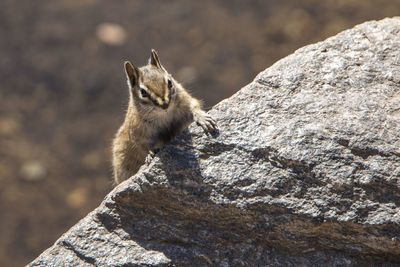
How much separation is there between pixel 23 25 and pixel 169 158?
698cm

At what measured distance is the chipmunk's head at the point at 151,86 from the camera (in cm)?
366

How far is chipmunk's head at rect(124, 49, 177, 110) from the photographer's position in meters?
3.66

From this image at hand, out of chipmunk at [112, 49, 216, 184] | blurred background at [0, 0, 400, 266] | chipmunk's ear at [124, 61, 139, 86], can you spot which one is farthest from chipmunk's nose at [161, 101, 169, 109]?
blurred background at [0, 0, 400, 266]

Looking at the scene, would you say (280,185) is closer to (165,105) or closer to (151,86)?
(165,105)

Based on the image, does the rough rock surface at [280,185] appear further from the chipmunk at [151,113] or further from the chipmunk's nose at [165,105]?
the chipmunk at [151,113]

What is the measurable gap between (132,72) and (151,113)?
32 centimetres

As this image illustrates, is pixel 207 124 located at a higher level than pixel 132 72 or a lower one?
lower

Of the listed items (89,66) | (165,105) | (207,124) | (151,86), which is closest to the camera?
(207,124)

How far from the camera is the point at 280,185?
3.13m

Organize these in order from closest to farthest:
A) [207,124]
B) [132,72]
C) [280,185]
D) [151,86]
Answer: [280,185] → [207,124] → [151,86] → [132,72]

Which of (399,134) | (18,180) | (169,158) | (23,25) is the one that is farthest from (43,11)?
(399,134)

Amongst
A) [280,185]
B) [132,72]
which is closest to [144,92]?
[132,72]

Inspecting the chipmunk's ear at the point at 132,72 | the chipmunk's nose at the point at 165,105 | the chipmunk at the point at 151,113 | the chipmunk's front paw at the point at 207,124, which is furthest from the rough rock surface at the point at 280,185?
the chipmunk's ear at the point at 132,72

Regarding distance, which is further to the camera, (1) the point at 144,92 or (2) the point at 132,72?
(2) the point at 132,72
